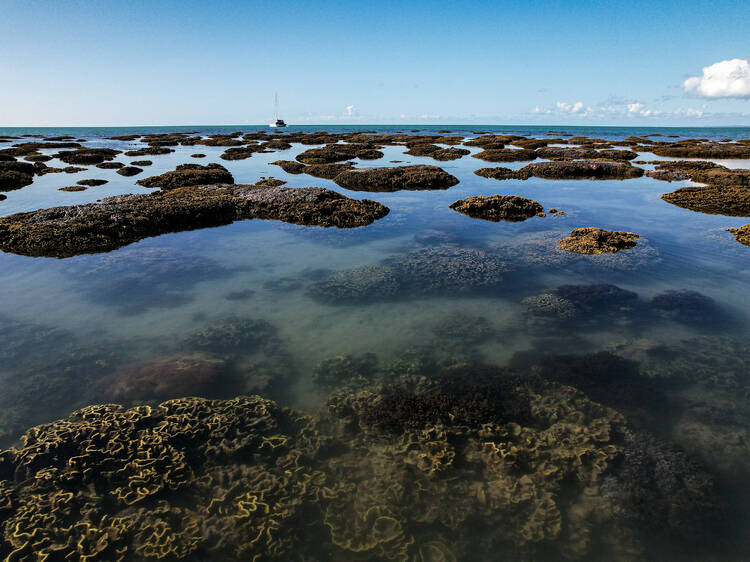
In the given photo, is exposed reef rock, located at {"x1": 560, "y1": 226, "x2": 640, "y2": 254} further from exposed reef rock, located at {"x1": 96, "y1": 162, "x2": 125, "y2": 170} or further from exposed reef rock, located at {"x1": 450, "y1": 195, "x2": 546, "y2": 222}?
exposed reef rock, located at {"x1": 96, "y1": 162, "x2": 125, "y2": 170}

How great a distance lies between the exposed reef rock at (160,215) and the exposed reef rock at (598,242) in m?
10.7

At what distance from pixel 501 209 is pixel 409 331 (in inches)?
624

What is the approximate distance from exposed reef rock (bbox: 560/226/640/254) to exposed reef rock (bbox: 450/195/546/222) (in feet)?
16.8

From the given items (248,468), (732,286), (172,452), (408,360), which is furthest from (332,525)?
(732,286)

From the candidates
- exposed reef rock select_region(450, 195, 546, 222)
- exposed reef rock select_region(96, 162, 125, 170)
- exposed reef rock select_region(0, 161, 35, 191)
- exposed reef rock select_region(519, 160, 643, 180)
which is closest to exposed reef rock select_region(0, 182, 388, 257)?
exposed reef rock select_region(450, 195, 546, 222)

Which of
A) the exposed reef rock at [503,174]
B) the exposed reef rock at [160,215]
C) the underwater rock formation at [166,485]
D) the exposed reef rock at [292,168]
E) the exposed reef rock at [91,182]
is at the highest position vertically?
A: the exposed reef rock at [292,168]

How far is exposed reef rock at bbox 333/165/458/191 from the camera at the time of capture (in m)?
32.4

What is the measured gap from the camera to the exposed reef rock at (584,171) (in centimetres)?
3762

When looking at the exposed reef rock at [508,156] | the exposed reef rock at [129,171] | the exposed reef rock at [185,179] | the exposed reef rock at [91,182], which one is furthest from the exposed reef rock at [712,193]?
the exposed reef rock at [129,171]

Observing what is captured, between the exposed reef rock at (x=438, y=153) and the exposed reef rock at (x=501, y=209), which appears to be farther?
the exposed reef rock at (x=438, y=153)

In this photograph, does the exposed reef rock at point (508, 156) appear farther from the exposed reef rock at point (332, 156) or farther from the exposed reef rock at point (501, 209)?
the exposed reef rock at point (501, 209)

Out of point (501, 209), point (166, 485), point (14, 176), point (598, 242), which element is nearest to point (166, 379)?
point (166, 485)

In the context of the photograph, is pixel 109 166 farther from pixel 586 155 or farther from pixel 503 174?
pixel 586 155

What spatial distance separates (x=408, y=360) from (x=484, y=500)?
368cm
